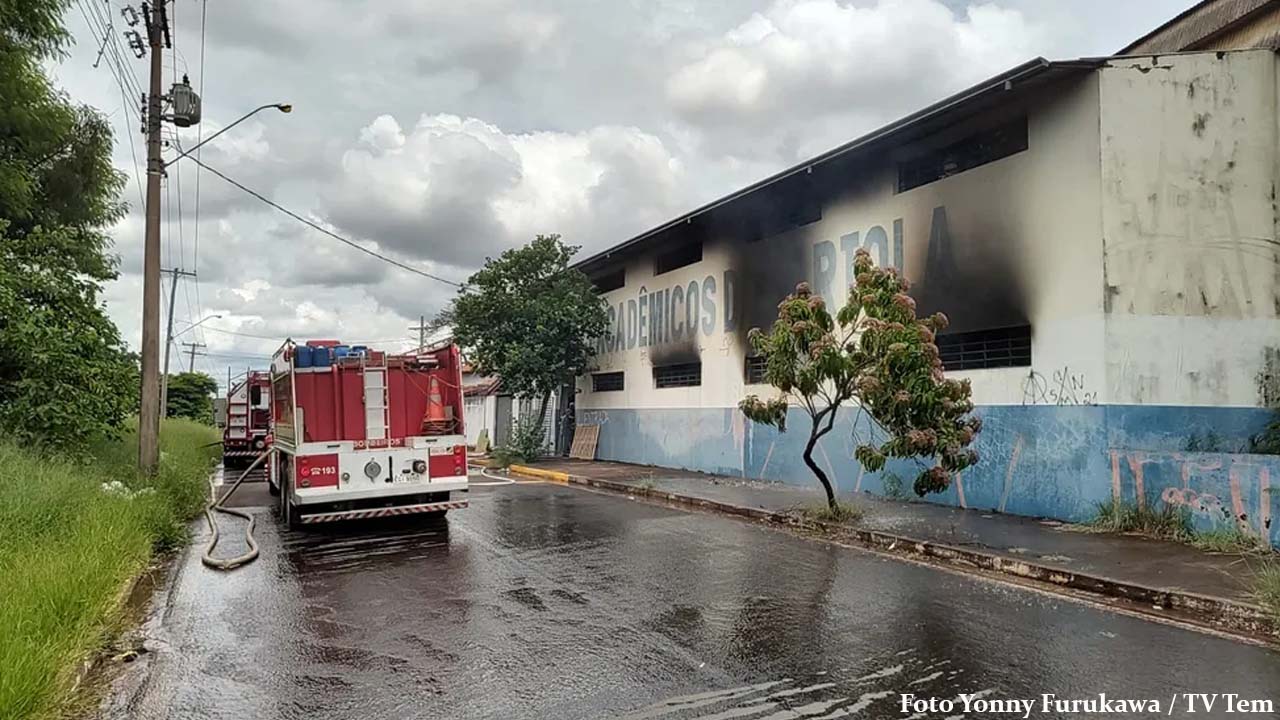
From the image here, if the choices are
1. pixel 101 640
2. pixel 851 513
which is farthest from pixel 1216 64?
pixel 101 640

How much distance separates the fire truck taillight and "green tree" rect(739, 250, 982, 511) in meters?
6.18

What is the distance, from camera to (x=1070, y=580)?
26.7 feet

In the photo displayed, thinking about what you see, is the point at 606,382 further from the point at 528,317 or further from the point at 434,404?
the point at 434,404

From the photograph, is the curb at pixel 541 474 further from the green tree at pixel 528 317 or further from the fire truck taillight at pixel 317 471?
the fire truck taillight at pixel 317 471

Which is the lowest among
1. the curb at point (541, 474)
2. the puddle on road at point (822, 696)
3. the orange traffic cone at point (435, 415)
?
the curb at point (541, 474)

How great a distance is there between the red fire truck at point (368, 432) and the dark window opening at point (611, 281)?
12672 millimetres

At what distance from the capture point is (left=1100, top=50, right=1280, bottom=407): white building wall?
11.0 meters

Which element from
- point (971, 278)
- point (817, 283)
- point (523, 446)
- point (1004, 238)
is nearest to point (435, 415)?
point (817, 283)

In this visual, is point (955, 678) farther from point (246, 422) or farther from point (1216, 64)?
point (246, 422)

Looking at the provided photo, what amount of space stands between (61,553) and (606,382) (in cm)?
1904

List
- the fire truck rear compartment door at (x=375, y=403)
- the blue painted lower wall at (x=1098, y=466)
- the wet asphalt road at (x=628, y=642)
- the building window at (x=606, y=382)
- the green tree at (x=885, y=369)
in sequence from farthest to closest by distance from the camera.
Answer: the building window at (x=606, y=382) < the fire truck rear compartment door at (x=375, y=403) < the green tree at (x=885, y=369) < the blue painted lower wall at (x=1098, y=466) < the wet asphalt road at (x=628, y=642)

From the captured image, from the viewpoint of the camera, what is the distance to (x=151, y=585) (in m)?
8.34

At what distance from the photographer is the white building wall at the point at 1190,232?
11031mm

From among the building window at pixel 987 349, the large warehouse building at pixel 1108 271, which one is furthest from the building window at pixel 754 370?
the building window at pixel 987 349
